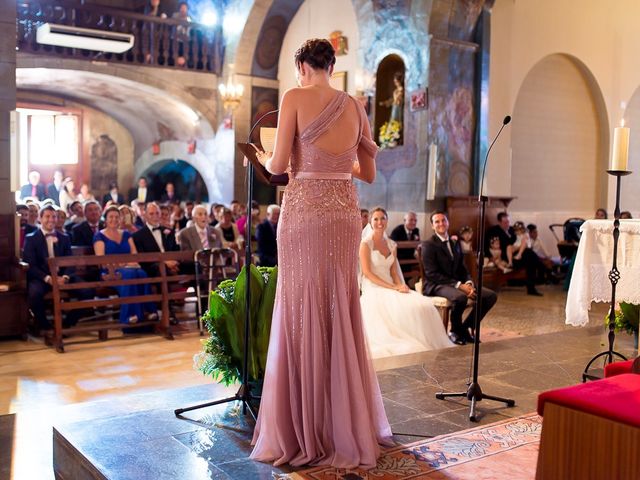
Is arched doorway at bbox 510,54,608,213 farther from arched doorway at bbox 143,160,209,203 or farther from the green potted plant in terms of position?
the green potted plant

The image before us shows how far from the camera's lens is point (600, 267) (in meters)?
4.87

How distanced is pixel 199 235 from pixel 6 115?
7.42 ft

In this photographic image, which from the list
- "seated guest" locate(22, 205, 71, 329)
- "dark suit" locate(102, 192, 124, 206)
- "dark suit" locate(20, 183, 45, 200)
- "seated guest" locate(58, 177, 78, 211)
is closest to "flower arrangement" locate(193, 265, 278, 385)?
"seated guest" locate(22, 205, 71, 329)

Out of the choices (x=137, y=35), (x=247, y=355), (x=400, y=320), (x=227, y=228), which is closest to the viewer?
(x=247, y=355)

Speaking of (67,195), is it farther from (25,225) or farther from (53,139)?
(25,225)

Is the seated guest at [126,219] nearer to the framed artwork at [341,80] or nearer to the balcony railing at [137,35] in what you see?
the framed artwork at [341,80]

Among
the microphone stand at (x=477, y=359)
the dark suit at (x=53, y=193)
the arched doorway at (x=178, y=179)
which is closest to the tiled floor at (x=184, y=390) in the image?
the microphone stand at (x=477, y=359)

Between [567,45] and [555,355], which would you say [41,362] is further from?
[567,45]

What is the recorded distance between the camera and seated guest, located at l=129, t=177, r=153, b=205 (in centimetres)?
1591

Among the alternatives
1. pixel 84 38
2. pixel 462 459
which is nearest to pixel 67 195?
pixel 84 38

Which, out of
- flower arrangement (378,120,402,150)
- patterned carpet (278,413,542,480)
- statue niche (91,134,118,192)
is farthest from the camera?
statue niche (91,134,118,192)

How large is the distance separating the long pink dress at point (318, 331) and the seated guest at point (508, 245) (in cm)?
785

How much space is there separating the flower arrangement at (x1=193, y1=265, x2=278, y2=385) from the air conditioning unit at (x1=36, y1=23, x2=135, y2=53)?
378 inches

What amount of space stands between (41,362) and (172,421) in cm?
300
